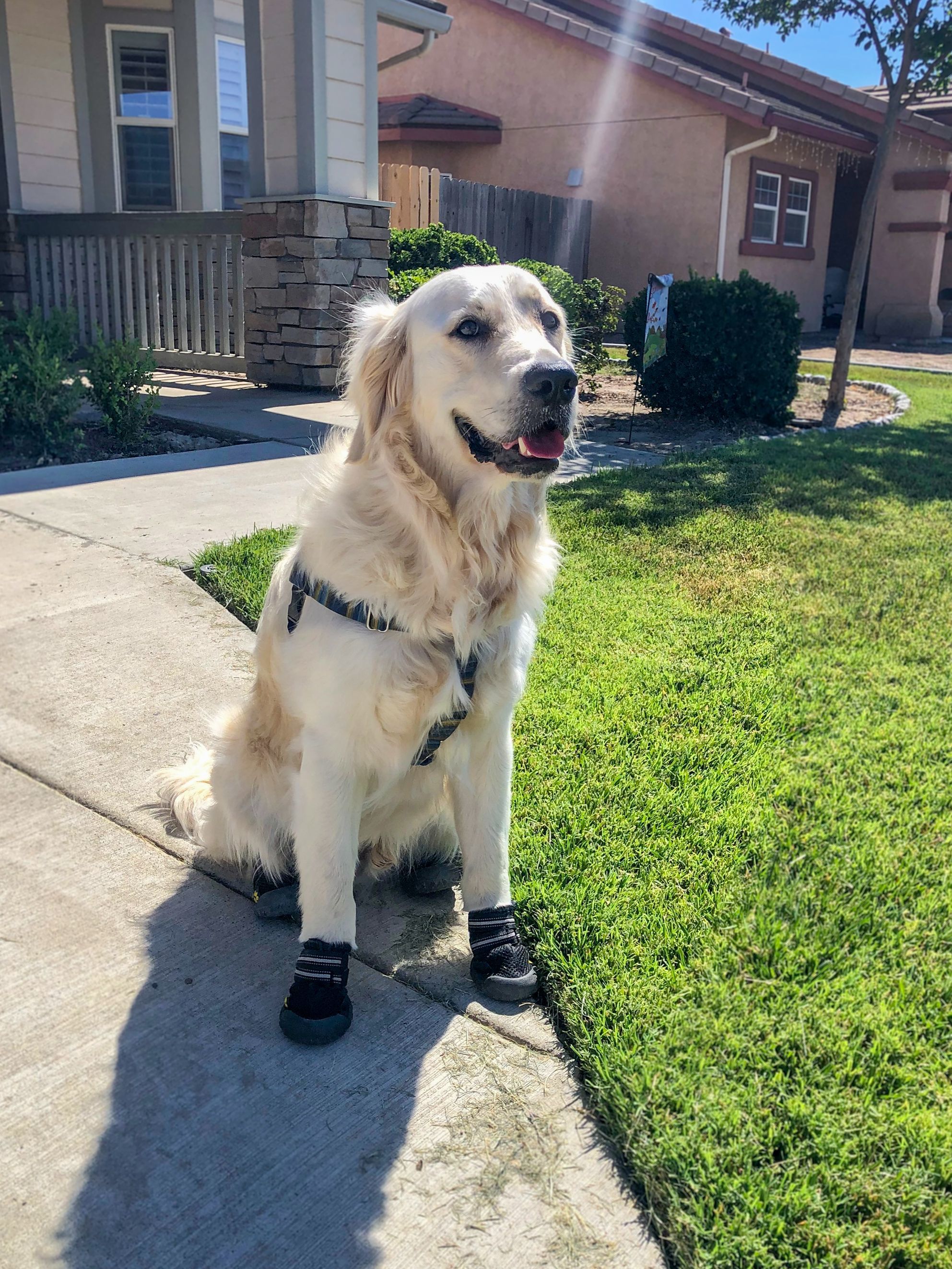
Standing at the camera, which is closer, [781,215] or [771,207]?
[771,207]

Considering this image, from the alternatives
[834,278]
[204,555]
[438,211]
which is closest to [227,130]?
[438,211]

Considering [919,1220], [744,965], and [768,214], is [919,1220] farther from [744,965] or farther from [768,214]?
[768,214]

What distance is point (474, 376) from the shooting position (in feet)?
7.59

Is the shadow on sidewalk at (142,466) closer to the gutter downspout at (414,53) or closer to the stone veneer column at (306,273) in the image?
the stone veneer column at (306,273)

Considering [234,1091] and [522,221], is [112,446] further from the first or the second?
[522,221]

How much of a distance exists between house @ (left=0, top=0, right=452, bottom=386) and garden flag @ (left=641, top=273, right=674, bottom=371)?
2972 mm

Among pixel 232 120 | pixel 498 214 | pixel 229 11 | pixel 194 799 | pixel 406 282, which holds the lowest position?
pixel 194 799

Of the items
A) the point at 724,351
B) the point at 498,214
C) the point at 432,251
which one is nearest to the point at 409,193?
the point at 498,214

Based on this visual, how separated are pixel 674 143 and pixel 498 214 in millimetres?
3863

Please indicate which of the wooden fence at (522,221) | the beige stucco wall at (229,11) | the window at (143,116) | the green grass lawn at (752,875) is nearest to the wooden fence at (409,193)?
the wooden fence at (522,221)

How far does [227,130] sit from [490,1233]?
47.1 ft

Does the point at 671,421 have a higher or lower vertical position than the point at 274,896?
higher

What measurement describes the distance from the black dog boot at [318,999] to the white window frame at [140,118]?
12782mm

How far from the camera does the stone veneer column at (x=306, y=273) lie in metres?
9.66
